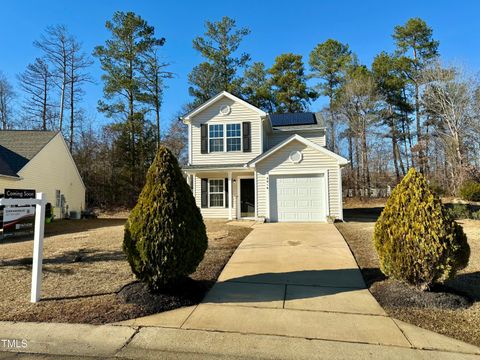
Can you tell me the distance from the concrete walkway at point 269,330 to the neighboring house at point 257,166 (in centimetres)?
810

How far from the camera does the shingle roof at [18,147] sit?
14.8 meters

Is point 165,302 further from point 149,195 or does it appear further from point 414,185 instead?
point 414,185

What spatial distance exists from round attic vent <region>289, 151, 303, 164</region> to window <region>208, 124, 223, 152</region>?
3.89 metres

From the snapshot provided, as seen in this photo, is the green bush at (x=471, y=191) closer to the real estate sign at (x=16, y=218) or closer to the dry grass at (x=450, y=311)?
the dry grass at (x=450, y=311)

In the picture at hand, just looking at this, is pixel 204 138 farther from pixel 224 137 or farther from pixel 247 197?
pixel 247 197

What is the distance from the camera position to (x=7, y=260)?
6.70 m

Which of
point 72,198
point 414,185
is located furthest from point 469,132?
point 72,198

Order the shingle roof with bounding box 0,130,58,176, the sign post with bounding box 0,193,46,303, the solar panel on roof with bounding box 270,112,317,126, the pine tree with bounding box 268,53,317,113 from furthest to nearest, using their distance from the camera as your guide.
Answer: the pine tree with bounding box 268,53,317,113 → the solar panel on roof with bounding box 270,112,317,126 → the shingle roof with bounding box 0,130,58,176 → the sign post with bounding box 0,193,46,303

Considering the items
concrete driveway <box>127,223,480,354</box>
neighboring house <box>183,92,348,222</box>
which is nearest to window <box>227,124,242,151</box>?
neighboring house <box>183,92,348,222</box>

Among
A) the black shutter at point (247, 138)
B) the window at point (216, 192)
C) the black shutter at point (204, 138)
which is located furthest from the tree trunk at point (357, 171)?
A: the black shutter at point (204, 138)

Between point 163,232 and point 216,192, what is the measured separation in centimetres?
1127

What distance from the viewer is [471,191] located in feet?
59.2

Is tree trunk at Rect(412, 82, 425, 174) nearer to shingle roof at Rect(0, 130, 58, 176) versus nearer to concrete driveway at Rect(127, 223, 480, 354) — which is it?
concrete driveway at Rect(127, 223, 480, 354)

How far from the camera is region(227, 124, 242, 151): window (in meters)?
15.3
